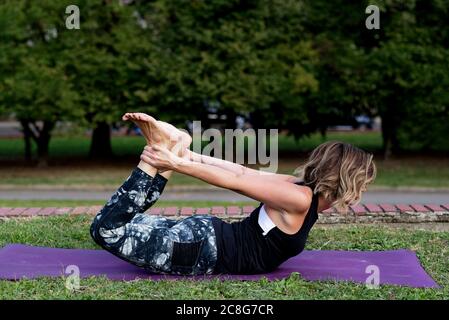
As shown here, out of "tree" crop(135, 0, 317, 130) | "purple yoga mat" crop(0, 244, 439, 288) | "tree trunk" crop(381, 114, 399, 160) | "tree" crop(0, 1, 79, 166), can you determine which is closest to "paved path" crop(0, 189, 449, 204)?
"tree" crop(0, 1, 79, 166)

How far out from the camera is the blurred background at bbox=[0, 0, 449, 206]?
18.7 m

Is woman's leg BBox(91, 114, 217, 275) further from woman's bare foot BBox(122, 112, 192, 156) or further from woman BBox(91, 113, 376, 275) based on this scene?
woman's bare foot BBox(122, 112, 192, 156)

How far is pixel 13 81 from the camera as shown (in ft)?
59.4

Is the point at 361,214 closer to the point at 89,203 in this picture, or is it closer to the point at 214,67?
the point at 89,203

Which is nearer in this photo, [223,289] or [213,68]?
[223,289]

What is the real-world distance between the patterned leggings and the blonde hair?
2.92ft

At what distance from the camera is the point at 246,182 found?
4.91 metres

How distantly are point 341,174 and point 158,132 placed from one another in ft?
4.37

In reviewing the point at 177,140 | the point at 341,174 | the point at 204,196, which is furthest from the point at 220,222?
the point at 204,196

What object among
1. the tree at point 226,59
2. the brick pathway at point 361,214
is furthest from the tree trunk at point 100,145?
the brick pathway at point 361,214

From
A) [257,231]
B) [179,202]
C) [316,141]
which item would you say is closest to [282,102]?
[179,202]

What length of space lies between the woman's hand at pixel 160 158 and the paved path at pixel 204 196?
979 cm

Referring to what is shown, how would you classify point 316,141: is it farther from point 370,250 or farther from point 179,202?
point 370,250
